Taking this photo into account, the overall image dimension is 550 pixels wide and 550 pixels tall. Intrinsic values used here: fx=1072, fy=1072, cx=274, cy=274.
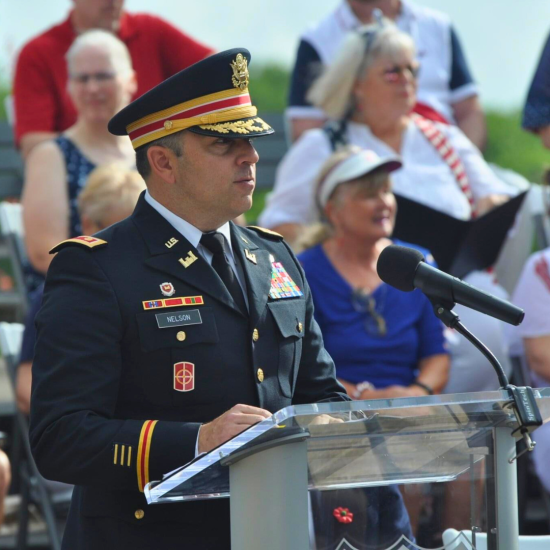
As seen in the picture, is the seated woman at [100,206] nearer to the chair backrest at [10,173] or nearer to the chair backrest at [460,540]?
the chair backrest at [10,173]

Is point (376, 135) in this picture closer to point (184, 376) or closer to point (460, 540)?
point (184, 376)

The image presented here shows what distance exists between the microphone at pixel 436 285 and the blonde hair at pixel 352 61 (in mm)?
3087

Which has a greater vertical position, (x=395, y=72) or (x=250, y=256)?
(x=395, y=72)

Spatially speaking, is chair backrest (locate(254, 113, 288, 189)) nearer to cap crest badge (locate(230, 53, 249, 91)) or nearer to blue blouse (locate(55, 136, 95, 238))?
blue blouse (locate(55, 136, 95, 238))

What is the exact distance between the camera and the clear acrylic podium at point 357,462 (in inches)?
75.5

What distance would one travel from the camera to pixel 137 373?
2.29 m

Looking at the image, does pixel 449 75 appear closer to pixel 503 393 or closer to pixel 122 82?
pixel 122 82

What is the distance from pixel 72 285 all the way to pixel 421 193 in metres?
3.05

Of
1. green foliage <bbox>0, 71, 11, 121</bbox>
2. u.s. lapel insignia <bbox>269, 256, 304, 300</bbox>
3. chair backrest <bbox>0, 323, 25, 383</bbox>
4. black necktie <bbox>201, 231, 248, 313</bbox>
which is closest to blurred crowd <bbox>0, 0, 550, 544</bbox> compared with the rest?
chair backrest <bbox>0, 323, 25, 383</bbox>

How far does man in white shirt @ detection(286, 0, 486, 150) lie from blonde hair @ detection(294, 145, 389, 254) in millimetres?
963

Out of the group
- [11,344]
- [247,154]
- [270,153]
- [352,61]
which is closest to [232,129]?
[247,154]

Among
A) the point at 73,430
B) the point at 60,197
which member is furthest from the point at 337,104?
the point at 73,430

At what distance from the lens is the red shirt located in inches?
213

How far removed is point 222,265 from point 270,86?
7.10 m
